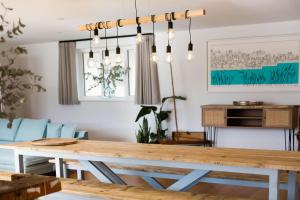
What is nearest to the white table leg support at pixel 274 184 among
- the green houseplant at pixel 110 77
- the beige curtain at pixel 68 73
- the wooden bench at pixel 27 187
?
the wooden bench at pixel 27 187

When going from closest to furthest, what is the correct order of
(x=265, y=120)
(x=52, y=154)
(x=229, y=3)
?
(x=52, y=154) → (x=229, y=3) → (x=265, y=120)

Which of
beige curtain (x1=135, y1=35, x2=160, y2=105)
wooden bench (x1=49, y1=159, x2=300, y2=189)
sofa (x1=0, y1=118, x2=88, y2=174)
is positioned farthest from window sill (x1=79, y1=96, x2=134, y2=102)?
wooden bench (x1=49, y1=159, x2=300, y2=189)

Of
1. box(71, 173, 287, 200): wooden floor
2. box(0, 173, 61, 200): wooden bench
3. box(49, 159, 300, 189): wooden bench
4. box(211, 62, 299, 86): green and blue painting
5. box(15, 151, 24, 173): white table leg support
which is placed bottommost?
box(71, 173, 287, 200): wooden floor

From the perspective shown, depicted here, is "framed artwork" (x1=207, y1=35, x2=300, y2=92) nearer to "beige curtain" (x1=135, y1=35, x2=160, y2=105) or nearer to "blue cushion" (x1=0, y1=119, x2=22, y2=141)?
"beige curtain" (x1=135, y1=35, x2=160, y2=105)

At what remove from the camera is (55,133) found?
5523 millimetres

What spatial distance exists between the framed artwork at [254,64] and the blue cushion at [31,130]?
2922mm

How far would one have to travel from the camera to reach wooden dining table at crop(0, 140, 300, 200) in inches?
98.8

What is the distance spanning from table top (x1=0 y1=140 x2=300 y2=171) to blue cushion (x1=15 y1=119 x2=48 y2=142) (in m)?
2.21

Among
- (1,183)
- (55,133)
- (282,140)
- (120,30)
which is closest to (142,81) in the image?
(120,30)

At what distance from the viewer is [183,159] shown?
2703 millimetres

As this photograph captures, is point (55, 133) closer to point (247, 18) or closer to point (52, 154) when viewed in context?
point (52, 154)

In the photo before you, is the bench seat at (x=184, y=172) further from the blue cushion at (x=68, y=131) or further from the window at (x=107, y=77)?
the window at (x=107, y=77)

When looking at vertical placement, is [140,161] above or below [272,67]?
below

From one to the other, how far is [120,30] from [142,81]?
1.00m
